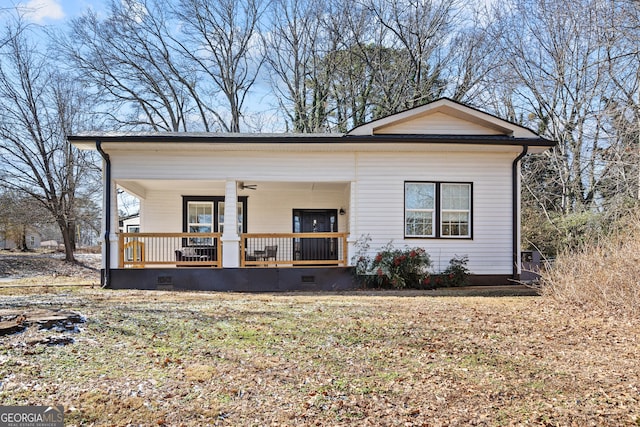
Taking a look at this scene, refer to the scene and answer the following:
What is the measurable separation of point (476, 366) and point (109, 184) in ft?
32.5

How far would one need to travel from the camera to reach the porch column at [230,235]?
1086 centimetres

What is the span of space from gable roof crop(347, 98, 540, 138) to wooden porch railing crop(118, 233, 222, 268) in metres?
5.59

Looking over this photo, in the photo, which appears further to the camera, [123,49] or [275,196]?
[123,49]

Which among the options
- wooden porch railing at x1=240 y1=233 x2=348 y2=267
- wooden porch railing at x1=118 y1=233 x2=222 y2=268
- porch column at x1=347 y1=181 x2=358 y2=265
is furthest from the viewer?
wooden porch railing at x1=240 y1=233 x2=348 y2=267

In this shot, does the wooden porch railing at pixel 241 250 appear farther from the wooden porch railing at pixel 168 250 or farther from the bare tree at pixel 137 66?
the bare tree at pixel 137 66

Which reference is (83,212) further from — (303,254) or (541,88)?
(541,88)

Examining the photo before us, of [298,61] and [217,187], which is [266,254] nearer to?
[217,187]

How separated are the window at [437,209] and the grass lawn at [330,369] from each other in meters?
4.54

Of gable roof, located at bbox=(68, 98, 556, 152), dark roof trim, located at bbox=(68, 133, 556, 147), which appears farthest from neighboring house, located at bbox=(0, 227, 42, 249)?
gable roof, located at bbox=(68, 98, 556, 152)

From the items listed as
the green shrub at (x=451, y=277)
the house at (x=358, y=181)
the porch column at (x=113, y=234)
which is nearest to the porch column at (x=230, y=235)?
the house at (x=358, y=181)

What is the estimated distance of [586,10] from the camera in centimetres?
1560

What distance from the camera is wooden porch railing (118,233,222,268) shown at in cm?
1077

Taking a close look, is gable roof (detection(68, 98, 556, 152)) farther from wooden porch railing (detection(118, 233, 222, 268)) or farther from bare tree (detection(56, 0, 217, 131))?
bare tree (detection(56, 0, 217, 131))

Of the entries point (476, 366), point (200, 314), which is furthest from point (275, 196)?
point (476, 366)
